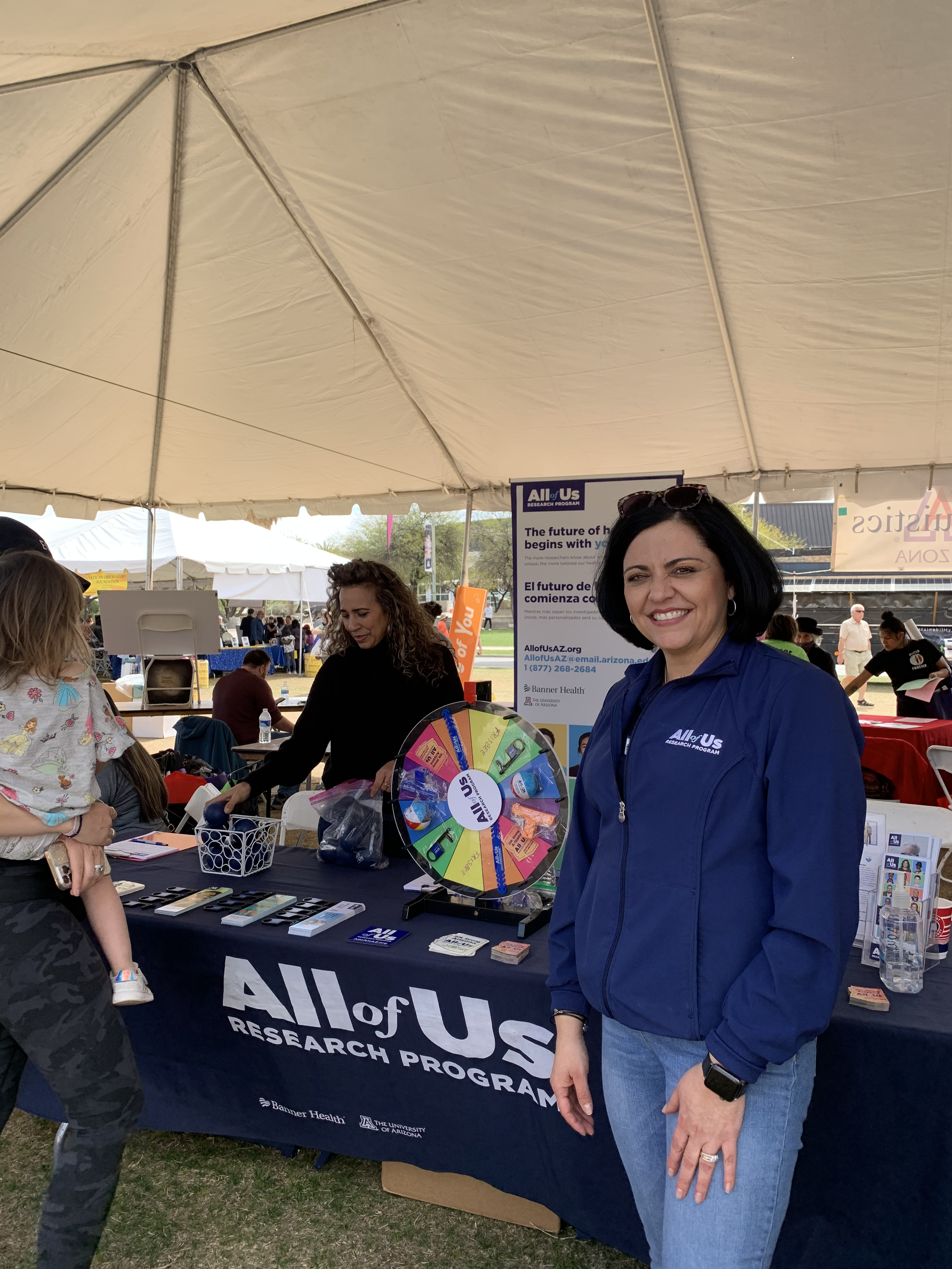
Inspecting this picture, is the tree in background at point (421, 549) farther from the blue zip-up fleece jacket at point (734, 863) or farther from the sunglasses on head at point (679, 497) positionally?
the blue zip-up fleece jacket at point (734, 863)

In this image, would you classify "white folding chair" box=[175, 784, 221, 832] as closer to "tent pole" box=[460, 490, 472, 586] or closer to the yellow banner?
"tent pole" box=[460, 490, 472, 586]

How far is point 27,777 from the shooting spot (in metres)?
1.45

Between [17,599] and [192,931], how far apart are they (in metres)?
0.83

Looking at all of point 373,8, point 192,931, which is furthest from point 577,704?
point 373,8

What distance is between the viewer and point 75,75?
2.62 meters

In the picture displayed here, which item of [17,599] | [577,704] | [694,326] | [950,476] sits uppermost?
[694,326]

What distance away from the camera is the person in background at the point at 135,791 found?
2.92 metres

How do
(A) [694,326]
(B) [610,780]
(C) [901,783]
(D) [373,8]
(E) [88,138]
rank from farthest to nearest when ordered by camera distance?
(C) [901,783]
(A) [694,326]
(E) [88,138]
(D) [373,8]
(B) [610,780]

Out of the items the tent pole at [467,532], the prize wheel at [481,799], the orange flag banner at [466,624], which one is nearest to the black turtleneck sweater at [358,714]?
the prize wheel at [481,799]

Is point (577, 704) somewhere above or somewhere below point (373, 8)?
below

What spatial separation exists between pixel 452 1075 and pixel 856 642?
1246cm

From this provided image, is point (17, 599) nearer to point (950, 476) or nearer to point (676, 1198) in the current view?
point (676, 1198)

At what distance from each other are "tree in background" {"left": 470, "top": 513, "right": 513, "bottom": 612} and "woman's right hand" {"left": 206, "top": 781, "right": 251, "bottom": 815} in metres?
36.4

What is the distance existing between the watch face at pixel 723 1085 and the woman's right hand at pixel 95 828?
A: 107 centimetres
